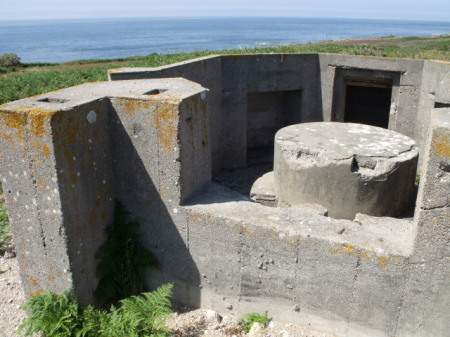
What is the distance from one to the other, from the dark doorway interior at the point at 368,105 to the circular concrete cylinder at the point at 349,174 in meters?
7.82

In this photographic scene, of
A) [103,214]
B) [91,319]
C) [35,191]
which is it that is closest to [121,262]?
[103,214]

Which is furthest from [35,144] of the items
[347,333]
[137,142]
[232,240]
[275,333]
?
[347,333]

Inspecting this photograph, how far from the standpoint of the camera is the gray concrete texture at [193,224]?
12.1 ft

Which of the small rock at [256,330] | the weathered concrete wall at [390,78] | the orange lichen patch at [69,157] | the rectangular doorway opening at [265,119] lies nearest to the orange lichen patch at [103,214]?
the orange lichen patch at [69,157]

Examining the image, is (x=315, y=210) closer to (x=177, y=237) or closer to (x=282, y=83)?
(x=177, y=237)

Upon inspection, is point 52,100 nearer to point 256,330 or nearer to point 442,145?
point 256,330

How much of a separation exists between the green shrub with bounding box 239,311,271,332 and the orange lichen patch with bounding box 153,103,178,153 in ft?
6.17

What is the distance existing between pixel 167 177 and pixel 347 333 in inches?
90.5

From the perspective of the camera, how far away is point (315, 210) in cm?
475

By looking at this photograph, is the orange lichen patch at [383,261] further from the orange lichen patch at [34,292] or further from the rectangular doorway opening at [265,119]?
the rectangular doorway opening at [265,119]

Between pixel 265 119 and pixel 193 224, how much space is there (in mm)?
8344

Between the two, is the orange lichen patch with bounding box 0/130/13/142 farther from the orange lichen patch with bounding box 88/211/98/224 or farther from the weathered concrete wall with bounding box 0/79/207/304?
the orange lichen patch with bounding box 88/211/98/224

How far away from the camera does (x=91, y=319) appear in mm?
3994

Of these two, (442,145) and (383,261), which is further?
(383,261)
